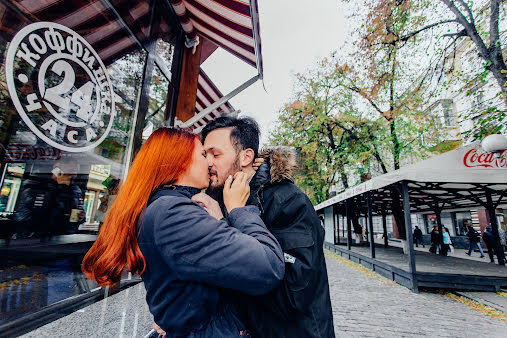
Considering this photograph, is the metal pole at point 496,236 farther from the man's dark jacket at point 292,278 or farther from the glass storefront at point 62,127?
the glass storefront at point 62,127

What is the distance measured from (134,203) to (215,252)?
494 millimetres

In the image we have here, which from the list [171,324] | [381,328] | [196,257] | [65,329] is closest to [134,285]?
[65,329]

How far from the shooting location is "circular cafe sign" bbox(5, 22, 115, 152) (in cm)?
202

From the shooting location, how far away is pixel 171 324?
106 cm

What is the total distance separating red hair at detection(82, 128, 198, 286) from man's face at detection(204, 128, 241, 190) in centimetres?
33

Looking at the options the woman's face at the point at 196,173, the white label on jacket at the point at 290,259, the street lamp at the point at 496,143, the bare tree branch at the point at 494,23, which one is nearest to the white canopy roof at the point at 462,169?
the street lamp at the point at 496,143

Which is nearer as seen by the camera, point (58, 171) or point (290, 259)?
point (290, 259)

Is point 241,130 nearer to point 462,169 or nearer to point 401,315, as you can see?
point 401,315

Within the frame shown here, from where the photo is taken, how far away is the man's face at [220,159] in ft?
5.49

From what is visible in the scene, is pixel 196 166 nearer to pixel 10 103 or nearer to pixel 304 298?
pixel 304 298

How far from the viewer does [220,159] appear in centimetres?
170

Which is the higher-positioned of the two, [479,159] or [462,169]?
[479,159]

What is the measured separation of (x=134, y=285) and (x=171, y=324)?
3275mm

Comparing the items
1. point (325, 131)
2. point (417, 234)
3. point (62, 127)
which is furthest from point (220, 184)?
point (417, 234)
